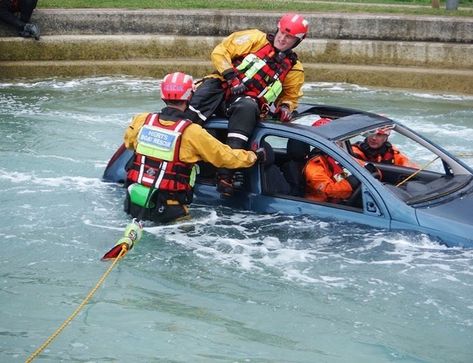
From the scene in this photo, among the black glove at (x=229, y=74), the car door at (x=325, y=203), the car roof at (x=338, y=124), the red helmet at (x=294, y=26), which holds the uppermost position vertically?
the red helmet at (x=294, y=26)

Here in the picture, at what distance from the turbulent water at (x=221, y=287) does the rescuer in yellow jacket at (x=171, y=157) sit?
1.04 feet

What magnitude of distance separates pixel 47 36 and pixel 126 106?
285 cm

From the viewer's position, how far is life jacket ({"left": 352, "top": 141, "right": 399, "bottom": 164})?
8.65m

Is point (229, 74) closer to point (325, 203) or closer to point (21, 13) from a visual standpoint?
point (325, 203)

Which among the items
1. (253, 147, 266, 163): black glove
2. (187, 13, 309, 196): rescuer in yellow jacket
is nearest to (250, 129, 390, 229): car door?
(253, 147, 266, 163): black glove

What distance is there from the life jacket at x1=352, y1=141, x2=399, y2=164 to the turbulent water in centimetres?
127

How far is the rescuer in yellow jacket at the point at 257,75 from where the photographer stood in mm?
8414

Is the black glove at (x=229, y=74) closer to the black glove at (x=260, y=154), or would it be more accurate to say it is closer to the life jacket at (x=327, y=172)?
the black glove at (x=260, y=154)

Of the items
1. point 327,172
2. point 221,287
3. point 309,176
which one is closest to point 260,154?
point 309,176

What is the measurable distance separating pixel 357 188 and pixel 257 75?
162 centimetres

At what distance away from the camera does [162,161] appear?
25.1 feet

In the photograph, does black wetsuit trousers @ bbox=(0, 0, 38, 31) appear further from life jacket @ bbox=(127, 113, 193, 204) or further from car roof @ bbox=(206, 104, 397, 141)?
life jacket @ bbox=(127, 113, 193, 204)

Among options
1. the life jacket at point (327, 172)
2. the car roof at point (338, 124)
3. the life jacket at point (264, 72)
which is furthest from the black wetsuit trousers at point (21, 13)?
the life jacket at point (327, 172)

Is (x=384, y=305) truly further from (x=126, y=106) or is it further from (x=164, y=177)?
(x=126, y=106)
